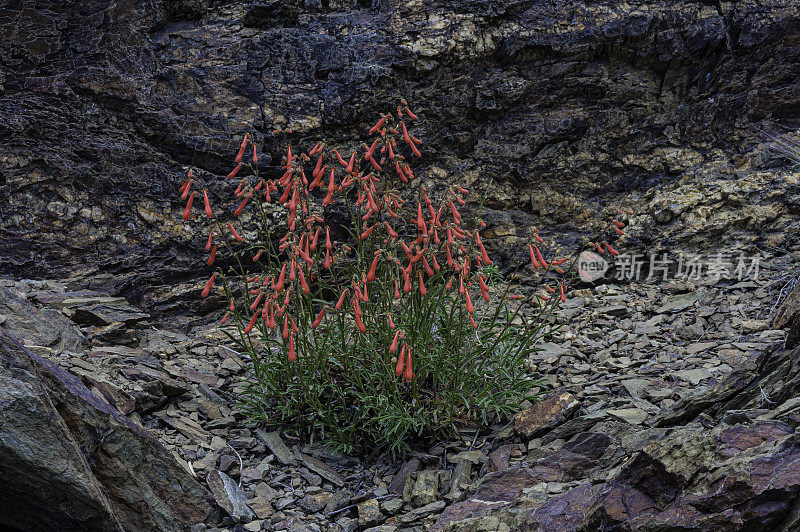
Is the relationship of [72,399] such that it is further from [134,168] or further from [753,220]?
[753,220]

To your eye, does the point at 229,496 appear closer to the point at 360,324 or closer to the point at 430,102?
the point at 360,324

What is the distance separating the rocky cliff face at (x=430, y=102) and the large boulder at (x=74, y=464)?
2.80m

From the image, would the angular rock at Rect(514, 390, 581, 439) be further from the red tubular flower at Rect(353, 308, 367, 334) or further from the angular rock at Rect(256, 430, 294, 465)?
the angular rock at Rect(256, 430, 294, 465)

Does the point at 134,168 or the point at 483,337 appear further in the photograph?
the point at 134,168

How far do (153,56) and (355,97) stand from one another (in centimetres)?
205

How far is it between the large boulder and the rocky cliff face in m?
2.80

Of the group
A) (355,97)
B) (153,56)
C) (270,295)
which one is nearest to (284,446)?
(270,295)

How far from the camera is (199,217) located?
20.6 feet

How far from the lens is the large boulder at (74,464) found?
287 cm

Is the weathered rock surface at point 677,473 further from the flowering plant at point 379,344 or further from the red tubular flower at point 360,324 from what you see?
the red tubular flower at point 360,324

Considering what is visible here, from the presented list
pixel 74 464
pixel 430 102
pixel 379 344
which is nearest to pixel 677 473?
pixel 379 344

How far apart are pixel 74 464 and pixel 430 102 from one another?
509 cm

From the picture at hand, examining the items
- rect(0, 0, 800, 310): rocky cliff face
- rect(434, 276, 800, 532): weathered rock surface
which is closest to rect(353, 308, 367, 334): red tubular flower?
rect(434, 276, 800, 532): weathered rock surface

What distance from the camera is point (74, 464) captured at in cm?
296
